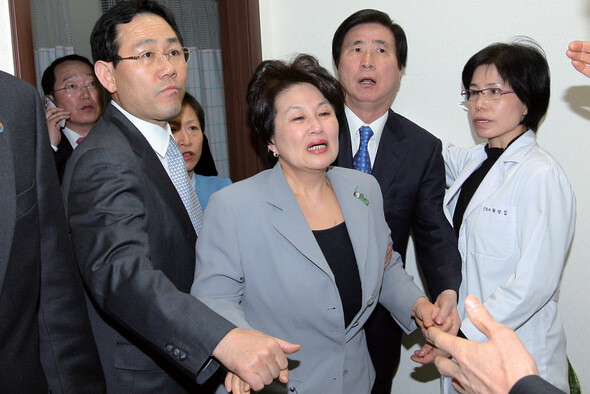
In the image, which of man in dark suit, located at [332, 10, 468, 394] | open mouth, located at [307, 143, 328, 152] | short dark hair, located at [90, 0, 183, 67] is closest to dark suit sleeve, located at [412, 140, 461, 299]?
man in dark suit, located at [332, 10, 468, 394]

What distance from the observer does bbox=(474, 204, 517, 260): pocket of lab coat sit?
6.17 ft

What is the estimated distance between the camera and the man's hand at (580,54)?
5.39 feet


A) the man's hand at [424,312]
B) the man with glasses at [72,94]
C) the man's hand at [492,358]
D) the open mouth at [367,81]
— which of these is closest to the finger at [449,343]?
the man's hand at [492,358]

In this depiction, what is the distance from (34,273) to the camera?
123 centimetres

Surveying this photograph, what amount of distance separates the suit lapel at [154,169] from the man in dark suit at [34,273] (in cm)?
35

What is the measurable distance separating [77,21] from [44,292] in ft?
11.3

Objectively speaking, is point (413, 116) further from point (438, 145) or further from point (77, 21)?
point (77, 21)

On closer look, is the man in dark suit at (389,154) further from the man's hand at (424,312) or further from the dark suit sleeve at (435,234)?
the man's hand at (424,312)

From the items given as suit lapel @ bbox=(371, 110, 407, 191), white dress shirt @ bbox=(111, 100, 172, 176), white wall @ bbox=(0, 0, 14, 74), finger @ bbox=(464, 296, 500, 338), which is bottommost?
finger @ bbox=(464, 296, 500, 338)

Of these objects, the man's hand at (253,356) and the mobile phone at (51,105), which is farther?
the mobile phone at (51,105)

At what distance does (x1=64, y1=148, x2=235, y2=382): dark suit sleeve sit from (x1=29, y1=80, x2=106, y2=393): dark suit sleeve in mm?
79

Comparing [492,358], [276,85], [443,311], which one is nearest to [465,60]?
[276,85]

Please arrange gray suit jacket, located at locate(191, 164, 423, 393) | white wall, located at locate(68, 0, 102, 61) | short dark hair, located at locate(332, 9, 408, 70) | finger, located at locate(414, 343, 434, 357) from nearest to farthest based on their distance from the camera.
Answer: gray suit jacket, located at locate(191, 164, 423, 393) < finger, located at locate(414, 343, 434, 357) < short dark hair, located at locate(332, 9, 408, 70) < white wall, located at locate(68, 0, 102, 61)

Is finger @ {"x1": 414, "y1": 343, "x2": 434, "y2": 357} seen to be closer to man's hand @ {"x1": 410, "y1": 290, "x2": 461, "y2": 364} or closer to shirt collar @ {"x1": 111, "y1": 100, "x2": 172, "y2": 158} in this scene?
man's hand @ {"x1": 410, "y1": 290, "x2": 461, "y2": 364}
